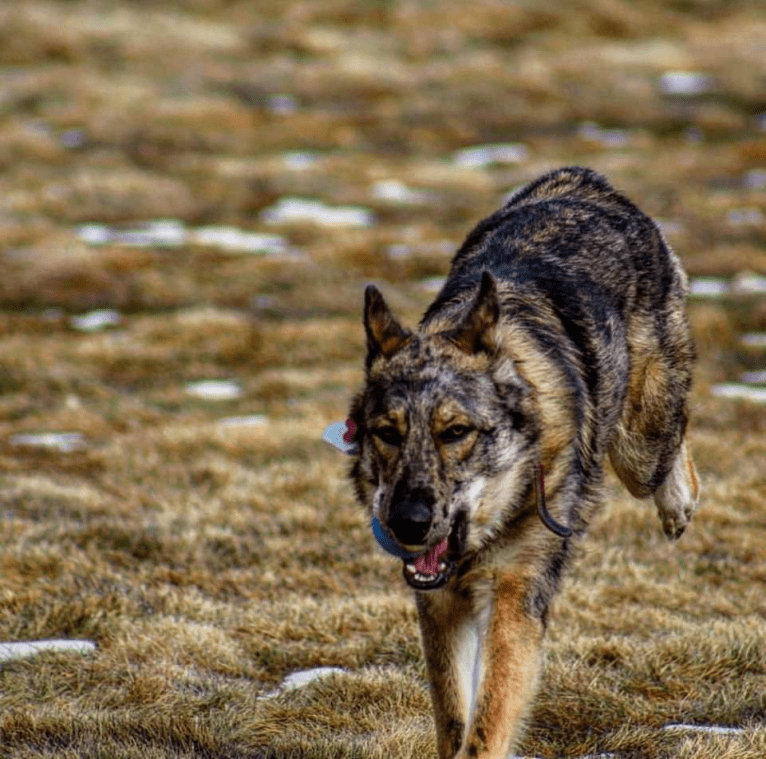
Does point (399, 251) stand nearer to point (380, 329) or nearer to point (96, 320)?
point (96, 320)

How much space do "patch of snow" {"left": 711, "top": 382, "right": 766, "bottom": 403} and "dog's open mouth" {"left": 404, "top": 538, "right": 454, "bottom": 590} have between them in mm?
7155

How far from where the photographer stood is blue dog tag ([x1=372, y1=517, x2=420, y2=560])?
4707 mm

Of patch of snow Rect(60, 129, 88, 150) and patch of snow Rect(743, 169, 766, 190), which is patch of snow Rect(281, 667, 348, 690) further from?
patch of snow Rect(60, 129, 88, 150)

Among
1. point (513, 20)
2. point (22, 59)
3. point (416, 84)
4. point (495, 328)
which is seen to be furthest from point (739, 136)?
point (495, 328)

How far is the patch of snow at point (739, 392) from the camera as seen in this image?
11.4 m

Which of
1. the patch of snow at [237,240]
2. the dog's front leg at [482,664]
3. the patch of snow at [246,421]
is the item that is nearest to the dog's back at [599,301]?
the dog's front leg at [482,664]

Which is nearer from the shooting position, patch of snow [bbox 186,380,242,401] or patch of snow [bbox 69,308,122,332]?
patch of snow [bbox 186,380,242,401]

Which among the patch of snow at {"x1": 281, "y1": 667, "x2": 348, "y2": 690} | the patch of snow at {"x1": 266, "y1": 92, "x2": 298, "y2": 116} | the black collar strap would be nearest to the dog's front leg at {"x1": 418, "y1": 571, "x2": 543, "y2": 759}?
the black collar strap

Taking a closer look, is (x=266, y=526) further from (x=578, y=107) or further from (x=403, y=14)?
→ (x=403, y=14)

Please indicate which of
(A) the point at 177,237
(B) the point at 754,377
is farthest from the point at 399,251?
(B) the point at 754,377

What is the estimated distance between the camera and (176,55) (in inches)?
1212

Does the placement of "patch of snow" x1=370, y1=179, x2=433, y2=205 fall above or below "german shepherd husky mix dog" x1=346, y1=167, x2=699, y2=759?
below

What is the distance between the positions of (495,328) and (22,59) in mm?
26413

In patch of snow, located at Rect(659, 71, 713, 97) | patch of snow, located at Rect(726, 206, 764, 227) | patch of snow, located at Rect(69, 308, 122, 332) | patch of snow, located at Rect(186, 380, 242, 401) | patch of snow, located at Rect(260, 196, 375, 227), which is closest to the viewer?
patch of snow, located at Rect(186, 380, 242, 401)
